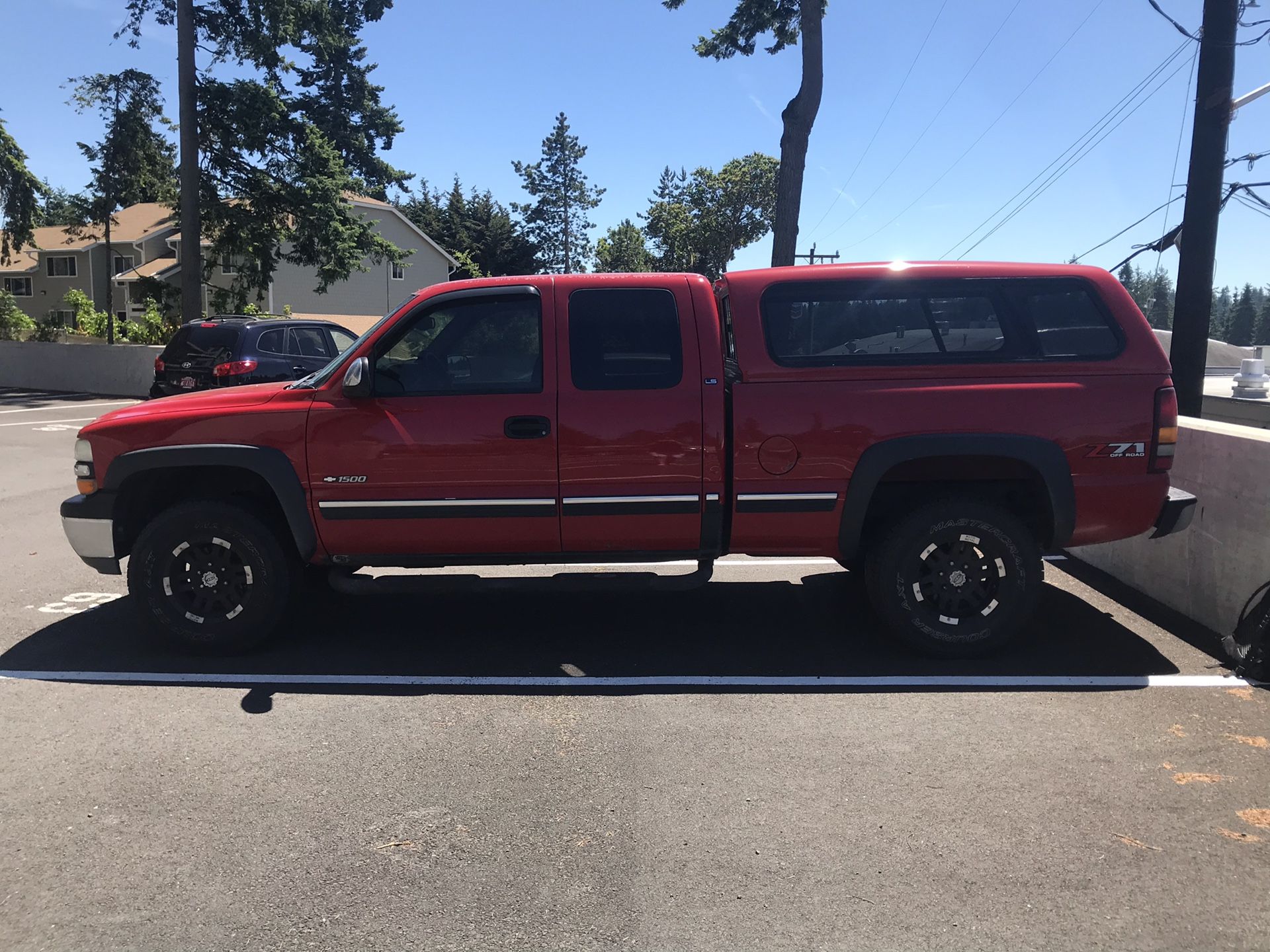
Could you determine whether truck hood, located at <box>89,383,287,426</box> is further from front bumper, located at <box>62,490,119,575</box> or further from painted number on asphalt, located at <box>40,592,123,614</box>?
painted number on asphalt, located at <box>40,592,123,614</box>

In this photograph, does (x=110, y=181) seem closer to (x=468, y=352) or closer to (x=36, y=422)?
Answer: (x=36, y=422)

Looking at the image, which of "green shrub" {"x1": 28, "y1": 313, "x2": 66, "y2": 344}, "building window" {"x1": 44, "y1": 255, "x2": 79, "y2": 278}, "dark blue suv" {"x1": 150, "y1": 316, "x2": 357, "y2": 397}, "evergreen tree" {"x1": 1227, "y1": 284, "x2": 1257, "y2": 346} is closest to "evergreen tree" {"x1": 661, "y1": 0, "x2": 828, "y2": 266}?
"dark blue suv" {"x1": 150, "y1": 316, "x2": 357, "y2": 397}

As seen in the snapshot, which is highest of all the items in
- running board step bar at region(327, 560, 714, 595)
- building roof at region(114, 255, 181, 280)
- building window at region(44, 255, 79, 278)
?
building window at region(44, 255, 79, 278)

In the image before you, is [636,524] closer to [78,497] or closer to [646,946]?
[646,946]

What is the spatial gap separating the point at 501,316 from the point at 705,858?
3.08 meters

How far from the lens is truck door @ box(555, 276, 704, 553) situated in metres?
5.00

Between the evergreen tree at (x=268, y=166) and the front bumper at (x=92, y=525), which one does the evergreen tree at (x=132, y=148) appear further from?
the front bumper at (x=92, y=525)

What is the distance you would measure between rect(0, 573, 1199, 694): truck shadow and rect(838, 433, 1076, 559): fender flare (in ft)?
2.81

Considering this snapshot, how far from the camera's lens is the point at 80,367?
84.1 feet

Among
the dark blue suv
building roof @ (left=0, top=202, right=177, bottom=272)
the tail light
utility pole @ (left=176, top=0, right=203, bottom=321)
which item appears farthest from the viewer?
building roof @ (left=0, top=202, right=177, bottom=272)

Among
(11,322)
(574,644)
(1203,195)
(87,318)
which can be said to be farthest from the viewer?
(87,318)

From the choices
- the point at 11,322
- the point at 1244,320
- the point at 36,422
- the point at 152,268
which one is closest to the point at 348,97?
the point at 152,268

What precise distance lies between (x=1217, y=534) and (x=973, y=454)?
180cm

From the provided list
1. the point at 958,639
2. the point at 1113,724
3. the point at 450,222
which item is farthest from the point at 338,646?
the point at 450,222
